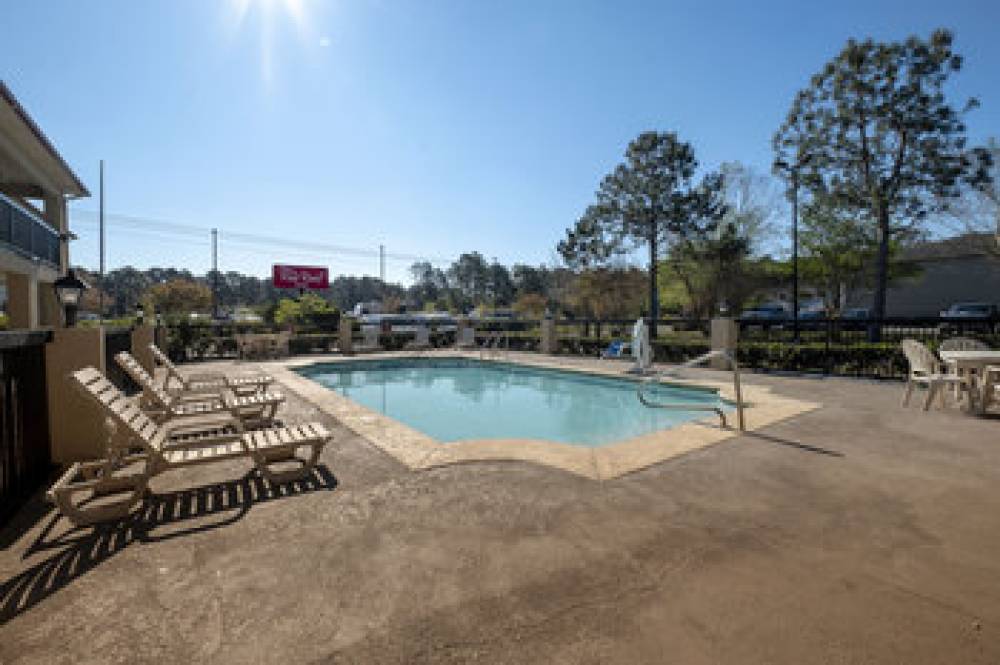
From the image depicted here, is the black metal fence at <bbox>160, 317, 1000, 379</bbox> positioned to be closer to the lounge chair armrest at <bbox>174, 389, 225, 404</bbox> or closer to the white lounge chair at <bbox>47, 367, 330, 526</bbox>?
the lounge chair armrest at <bbox>174, 389, 225, 404</bbox>

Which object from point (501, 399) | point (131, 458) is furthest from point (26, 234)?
point (501, 399)

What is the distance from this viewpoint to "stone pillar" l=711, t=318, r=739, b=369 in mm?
11312

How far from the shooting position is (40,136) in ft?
26.5

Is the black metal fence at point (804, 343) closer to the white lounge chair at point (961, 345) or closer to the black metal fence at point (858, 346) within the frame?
the black metal fence at point (858, 346)

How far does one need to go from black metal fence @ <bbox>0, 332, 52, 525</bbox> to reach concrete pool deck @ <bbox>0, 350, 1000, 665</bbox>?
268 mm

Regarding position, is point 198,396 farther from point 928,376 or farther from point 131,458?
point 928,376

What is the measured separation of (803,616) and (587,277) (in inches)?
1039

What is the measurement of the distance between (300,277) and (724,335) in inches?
1394

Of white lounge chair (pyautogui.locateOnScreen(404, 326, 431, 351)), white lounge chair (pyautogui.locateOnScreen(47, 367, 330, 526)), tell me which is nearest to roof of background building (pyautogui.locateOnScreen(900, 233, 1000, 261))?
white lounge chair (pyautogui.locateOnScreen(404, 326, 431, 351))

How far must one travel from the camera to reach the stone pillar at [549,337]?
16.7 meters

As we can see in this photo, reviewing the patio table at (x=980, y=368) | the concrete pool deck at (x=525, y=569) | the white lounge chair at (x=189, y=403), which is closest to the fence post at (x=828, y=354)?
the patio table at (x=980, y=368)

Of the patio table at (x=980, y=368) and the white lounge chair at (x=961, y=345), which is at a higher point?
the white lounge chair at (x=961, y=345)

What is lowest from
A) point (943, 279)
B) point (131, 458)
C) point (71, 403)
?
point (131, 458)

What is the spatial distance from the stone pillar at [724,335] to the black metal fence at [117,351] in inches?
479
